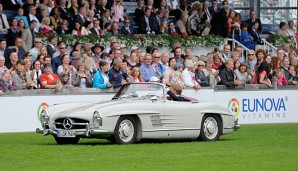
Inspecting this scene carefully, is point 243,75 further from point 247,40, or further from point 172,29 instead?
point 247,40

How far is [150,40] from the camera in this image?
3528 centimetres

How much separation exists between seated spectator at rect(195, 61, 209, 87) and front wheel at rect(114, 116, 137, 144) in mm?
8517

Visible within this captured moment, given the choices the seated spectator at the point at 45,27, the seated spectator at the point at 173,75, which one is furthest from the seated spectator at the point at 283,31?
the seated spectator at the point at 45,27

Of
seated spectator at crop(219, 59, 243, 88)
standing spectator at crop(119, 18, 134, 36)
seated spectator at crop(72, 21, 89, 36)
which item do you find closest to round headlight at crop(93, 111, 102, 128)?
seated spectator at crop(219, 59, 243, 88)

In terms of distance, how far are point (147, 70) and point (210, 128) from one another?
6154 mm

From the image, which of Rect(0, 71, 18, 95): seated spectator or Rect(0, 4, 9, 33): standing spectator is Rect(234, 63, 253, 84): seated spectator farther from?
Rect(0, 71, 18, 95): seated spectator

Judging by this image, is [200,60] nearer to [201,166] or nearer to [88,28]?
[88,28]

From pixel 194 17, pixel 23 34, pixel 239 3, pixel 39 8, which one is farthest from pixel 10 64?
pixel 239 3

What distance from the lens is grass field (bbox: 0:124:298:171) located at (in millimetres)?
17125

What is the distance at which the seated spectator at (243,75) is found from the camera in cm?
3206

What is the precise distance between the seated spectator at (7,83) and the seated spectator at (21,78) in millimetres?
235

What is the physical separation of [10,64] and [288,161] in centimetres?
1206

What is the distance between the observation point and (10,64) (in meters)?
28.3

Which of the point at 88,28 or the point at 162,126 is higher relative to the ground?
the point at 88,28
